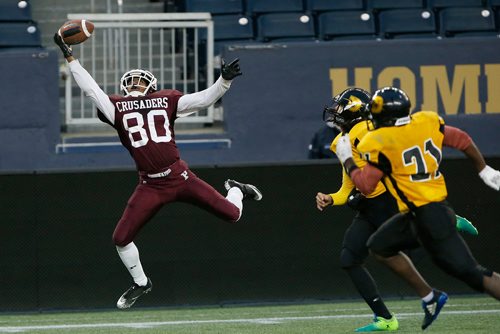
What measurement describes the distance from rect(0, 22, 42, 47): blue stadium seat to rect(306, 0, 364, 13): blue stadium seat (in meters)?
3.39

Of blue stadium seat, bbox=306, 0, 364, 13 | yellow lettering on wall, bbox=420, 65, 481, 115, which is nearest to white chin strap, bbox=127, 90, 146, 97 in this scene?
yellow lettering on wall, bbox=420, 65, 481, 115

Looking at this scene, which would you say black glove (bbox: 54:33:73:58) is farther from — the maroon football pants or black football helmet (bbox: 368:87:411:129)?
black football helmet (bbox: 368:87:411:129)

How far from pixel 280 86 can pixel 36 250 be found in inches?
150

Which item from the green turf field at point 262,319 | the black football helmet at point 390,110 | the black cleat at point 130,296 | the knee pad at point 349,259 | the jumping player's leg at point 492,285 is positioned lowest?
the green turf field at point 262,319

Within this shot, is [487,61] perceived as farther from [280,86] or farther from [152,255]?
[152,255]

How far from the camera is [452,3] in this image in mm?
14820

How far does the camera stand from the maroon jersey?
899cm

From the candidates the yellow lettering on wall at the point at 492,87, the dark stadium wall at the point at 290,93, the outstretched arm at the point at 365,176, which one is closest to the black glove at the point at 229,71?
the outstretched arm at the point at 365,176

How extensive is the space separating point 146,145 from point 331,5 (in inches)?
242

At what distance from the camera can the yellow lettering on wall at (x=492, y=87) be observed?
45.5 ft

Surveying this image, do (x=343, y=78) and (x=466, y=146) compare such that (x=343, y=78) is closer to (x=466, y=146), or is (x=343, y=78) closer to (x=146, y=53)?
(x=146, y=53)

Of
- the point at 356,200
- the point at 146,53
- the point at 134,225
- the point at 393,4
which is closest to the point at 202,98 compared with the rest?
the point at 134,225

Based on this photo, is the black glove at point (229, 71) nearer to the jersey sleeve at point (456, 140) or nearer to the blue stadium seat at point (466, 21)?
the jersey sleeve at point (456, 140)

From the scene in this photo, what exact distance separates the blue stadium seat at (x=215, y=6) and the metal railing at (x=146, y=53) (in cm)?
65
